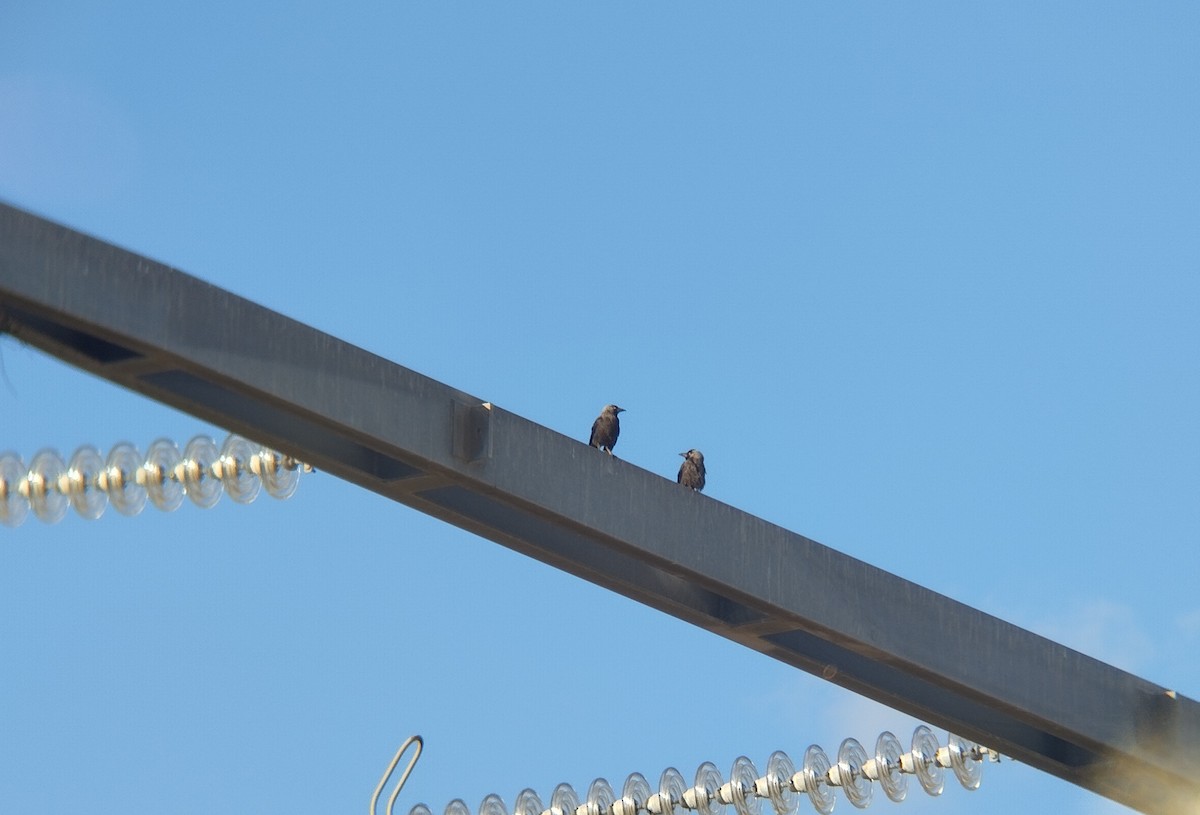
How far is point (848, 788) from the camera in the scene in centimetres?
926

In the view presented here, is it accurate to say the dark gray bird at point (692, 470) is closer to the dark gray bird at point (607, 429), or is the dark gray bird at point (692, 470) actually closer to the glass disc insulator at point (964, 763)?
the dark gray bird at point (607, 429)

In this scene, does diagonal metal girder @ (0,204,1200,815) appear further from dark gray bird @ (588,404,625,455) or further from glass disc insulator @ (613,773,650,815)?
dark gray bird @ (588,404,625,455)

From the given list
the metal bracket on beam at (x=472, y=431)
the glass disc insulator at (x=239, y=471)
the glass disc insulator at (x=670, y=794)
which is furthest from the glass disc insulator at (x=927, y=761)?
the glass disc insulator at (x=239, y=471)

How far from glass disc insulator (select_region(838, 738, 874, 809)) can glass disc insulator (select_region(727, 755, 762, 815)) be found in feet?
1.53

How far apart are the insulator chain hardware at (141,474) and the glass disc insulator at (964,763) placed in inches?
145

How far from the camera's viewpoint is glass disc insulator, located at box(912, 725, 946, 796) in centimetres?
922

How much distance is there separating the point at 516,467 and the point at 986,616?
254 cm

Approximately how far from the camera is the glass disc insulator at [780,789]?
928cm

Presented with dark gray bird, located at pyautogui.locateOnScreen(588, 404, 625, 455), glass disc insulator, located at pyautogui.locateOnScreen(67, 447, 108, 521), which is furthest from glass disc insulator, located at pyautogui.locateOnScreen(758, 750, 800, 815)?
dark gray bird, located at pyautogui.locateOnScreen(588, 404, 625, 455)

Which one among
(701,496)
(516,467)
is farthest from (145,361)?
(701,496)

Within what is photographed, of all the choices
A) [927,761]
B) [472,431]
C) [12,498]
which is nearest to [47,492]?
[12,498]

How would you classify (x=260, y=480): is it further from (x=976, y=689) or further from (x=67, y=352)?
(x=976, y=689)

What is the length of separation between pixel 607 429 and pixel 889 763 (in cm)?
634

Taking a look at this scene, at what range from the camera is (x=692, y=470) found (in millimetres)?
13898
